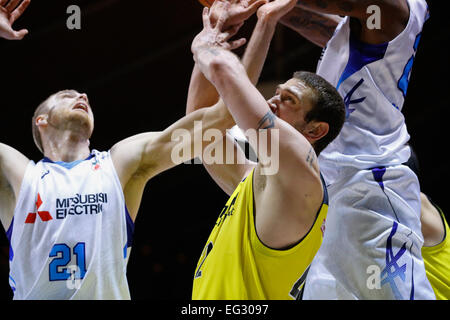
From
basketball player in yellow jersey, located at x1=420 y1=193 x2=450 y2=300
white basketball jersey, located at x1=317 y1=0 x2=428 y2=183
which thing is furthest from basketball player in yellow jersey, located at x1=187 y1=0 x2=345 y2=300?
basketball player in yellow jersey, located at x1=420 y1=193 x2=450 y2=300

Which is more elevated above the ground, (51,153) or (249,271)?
(51,153)

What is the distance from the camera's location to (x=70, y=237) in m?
2.68

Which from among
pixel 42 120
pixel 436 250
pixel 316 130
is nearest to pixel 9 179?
pixel 42 120

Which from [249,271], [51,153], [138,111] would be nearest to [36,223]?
[51,153]

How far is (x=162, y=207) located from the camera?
249 inches

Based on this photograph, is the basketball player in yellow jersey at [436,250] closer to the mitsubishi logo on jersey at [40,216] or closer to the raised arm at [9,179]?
the mitsubishi logo on jersey at [40,216]

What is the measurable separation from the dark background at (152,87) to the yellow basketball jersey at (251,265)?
3.28m

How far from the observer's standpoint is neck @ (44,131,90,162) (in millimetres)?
3061

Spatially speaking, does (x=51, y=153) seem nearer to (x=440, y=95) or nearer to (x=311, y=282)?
(x=311, y=282)

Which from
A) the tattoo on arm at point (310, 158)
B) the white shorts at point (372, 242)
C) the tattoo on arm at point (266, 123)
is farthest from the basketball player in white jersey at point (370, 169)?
the tattoo on arm at point (266, 123)

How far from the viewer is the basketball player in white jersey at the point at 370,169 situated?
109 inches

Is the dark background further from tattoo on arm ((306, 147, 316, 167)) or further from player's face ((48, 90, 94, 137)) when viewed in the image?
tattoo on arm ((306, 147, 316, 167))

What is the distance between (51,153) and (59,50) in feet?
7.56

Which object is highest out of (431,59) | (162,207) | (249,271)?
(431,59)
